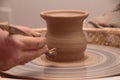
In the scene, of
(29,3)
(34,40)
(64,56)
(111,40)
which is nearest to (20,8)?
(29,3)

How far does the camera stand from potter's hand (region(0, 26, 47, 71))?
2.64ft

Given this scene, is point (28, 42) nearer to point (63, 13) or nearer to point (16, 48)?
point (16, 48)

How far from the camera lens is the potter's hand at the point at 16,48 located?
0.80 metres

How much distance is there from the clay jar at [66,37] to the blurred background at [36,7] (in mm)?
1581

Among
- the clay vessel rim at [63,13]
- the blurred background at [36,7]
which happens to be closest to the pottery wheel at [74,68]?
the clay vessel rim at [63,13]

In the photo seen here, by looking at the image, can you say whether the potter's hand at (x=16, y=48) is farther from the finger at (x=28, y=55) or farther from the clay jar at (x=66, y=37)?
the clay jar at (x=66, y=37)

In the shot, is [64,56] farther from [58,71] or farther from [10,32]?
[10,32]

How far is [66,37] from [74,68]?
129 millimetres

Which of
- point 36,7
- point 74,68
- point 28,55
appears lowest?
point 36,7

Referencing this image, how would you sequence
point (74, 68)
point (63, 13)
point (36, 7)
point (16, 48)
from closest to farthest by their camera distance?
point (16, 48)
point (74, 68)
point (63, 13)
point (36, 7)

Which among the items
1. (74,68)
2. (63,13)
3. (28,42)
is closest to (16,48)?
(28,42)

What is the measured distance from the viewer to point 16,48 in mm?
823

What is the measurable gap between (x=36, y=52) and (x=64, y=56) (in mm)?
212

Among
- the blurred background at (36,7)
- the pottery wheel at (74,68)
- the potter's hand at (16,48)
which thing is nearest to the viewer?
the potter's hand at (16,48)
